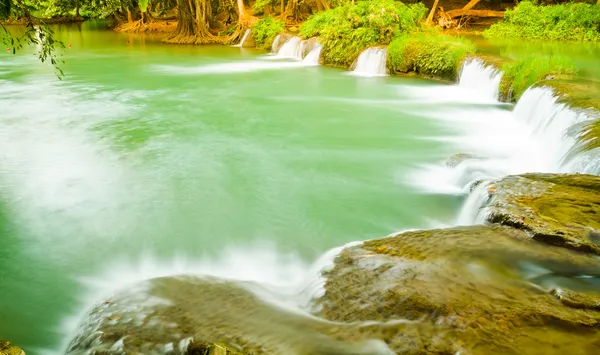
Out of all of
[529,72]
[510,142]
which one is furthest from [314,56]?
[510,142]

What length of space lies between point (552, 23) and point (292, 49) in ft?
36.7

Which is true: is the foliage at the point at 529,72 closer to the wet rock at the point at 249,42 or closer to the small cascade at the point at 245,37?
the wet rock at the point at 249,42

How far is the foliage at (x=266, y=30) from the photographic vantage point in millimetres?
23375

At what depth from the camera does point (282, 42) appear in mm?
22125

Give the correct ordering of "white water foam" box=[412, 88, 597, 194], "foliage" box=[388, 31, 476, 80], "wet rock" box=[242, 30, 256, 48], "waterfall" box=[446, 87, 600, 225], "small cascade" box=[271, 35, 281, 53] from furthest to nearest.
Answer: "wet rock" box=[242, 30, 256, 48], "small cascade" box=[271, 35, 281, 53], "foliage" box=[388, 31, 476, 80], "white water foam" box=[412, 88, 597, 194], "waterfall" box=[446, 87, 600, 225]

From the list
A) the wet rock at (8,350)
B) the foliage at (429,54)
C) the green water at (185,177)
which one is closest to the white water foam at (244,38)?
the foliage at (429,54)

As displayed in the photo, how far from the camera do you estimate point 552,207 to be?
4301 millimetres

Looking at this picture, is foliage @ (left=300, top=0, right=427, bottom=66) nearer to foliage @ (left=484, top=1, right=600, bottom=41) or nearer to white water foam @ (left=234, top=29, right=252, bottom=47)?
foliage @ (left=484, top=1, right=600, bottom=41)

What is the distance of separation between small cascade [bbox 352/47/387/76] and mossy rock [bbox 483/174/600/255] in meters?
11.4

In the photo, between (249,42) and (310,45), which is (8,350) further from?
(249,42)

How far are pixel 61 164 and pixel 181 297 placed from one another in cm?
527

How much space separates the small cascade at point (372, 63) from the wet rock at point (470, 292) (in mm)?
12435

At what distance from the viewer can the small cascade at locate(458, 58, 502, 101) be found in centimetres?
1171

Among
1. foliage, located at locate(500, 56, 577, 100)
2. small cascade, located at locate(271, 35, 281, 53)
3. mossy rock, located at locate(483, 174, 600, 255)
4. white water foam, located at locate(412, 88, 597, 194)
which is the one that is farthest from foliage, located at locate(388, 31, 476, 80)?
mossy rock, located at locate(483, 174, 600, 255)
